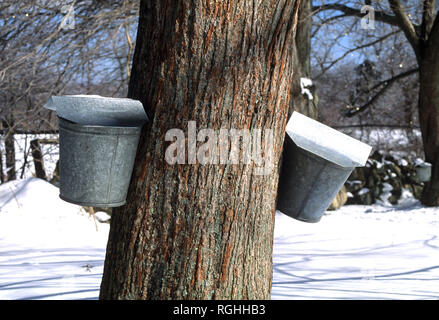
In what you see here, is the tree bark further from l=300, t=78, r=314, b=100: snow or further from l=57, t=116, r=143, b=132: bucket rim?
l=57, t=116, r=143, b=132: bucket rim

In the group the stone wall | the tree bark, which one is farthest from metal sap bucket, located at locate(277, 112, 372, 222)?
the stone wall

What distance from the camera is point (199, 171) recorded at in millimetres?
1508

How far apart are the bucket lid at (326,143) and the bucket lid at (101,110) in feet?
2.16

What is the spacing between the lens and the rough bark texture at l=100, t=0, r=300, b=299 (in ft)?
4.89

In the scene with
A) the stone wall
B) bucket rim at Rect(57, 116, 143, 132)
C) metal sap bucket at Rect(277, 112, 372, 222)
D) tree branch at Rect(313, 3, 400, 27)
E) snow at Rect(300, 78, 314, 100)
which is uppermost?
tree branch at Rect(313, 3, 400, 27)

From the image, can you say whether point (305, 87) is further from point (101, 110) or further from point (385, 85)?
point (101, 110)

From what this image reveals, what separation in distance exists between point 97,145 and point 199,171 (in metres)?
0.37

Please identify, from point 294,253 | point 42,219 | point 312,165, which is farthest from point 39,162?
point 312,165

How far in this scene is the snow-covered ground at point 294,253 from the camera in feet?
9.44

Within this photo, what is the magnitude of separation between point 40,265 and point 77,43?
3.60 meters

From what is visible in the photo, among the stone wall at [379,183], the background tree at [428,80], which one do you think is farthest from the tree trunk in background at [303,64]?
the stone wall at [379,183]

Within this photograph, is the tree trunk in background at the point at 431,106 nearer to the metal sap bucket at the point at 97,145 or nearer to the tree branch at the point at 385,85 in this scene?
the tree branch at the point at 385,85

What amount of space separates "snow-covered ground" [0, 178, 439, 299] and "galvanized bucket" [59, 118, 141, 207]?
1368mm
